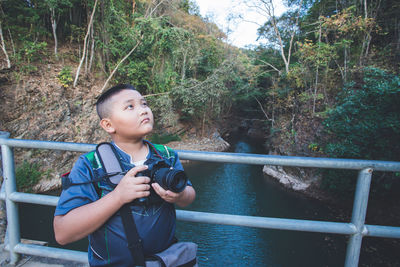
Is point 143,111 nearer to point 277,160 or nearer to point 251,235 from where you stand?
point 277,160

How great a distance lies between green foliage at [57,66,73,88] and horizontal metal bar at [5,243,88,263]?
32.0 ft

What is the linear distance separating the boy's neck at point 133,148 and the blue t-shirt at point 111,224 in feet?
0.51

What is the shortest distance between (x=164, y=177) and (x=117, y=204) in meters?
0.18

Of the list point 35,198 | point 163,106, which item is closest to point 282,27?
point 163,106

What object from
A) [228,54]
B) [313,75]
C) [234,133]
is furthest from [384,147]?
[234,133]

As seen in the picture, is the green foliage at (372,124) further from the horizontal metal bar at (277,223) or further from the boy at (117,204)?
the boy at (117,204)

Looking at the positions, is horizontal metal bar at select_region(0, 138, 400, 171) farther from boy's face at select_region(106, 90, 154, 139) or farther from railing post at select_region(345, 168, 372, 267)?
boy's face at select_region(106, 90, 154, 139)

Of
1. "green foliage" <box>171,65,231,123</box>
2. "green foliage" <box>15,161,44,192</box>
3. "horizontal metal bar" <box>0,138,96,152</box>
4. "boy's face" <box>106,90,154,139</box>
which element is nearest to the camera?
"boy's face" <box>106,90,154,139</box>

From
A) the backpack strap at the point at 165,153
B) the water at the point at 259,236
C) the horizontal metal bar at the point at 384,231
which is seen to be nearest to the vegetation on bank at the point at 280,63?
the water at the point at 259,236

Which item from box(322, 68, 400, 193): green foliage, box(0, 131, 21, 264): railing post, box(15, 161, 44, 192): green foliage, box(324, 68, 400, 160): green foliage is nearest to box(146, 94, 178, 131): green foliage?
box(15, 161, 44, 192): green foliage

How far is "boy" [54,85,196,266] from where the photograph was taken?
718mm

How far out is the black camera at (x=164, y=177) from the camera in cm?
69

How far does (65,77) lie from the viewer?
9.38 meters

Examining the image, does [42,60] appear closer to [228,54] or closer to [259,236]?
[259,236]
